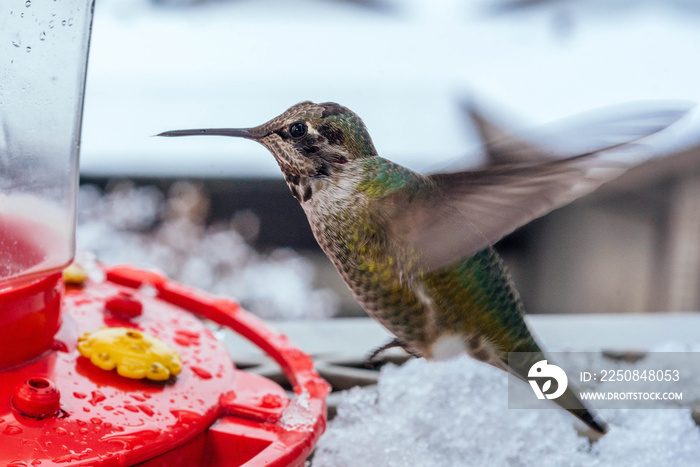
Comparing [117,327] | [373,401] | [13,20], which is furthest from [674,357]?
[13,20]

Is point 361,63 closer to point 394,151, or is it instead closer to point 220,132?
point 394,151

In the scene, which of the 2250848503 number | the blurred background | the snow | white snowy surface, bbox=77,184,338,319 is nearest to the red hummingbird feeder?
the snow

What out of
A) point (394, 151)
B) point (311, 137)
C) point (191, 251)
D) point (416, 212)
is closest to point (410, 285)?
point (416, 212)

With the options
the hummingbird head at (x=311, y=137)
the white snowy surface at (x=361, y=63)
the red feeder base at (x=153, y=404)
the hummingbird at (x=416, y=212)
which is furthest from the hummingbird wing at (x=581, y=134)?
the white snowy surface at (x=361, y=63)

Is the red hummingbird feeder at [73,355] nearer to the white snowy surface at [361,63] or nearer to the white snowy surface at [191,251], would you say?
the white snowy surface at [361,63]

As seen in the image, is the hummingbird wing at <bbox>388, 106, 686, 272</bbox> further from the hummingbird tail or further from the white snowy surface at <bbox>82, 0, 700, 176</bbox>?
the white snowy surface at <bbox>82, 0, 700, 176</bbox>

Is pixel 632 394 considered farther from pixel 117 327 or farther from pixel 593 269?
pixel 593 269
